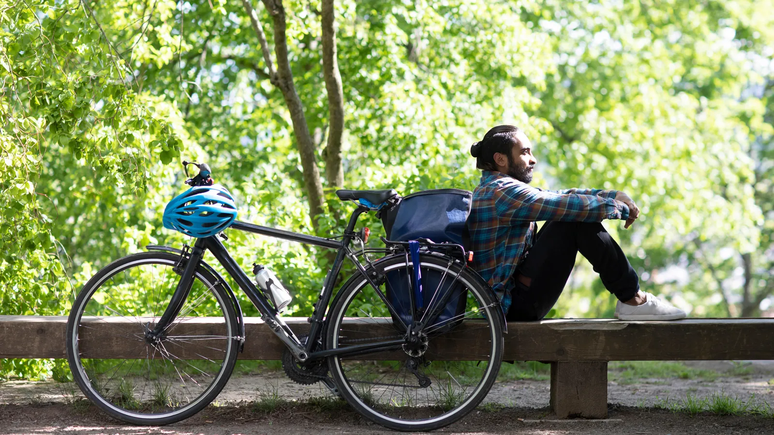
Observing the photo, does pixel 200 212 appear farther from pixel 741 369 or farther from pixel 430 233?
pixel 741 369

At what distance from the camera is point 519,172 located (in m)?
3.66

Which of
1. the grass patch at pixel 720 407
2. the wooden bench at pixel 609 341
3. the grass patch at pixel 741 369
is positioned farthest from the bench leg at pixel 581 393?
the grass patch at pixel 741 369

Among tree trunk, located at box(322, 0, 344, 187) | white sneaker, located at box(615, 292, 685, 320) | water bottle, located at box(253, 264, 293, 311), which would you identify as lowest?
white sneaker, located at box(615, 292, 685, 320)

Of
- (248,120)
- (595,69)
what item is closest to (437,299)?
(248,120)

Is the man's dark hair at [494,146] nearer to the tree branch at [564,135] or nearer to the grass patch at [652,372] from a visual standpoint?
the grass patch at [652,372]

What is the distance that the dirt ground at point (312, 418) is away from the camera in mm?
3402

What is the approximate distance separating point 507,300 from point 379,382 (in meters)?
0.73

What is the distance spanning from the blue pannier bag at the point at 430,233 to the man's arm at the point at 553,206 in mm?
192

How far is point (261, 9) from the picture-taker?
8953 mm

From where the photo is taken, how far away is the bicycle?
339 centimetres

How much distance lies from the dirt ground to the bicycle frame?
14.5 inches

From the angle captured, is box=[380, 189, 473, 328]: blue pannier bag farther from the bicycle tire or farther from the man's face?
the man's face

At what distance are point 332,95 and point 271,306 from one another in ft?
9.94

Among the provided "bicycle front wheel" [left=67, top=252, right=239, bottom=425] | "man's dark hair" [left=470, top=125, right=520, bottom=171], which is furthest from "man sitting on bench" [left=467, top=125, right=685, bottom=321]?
"bicycle front wheel" [left=67, top=252, right=239, bottom=425]
